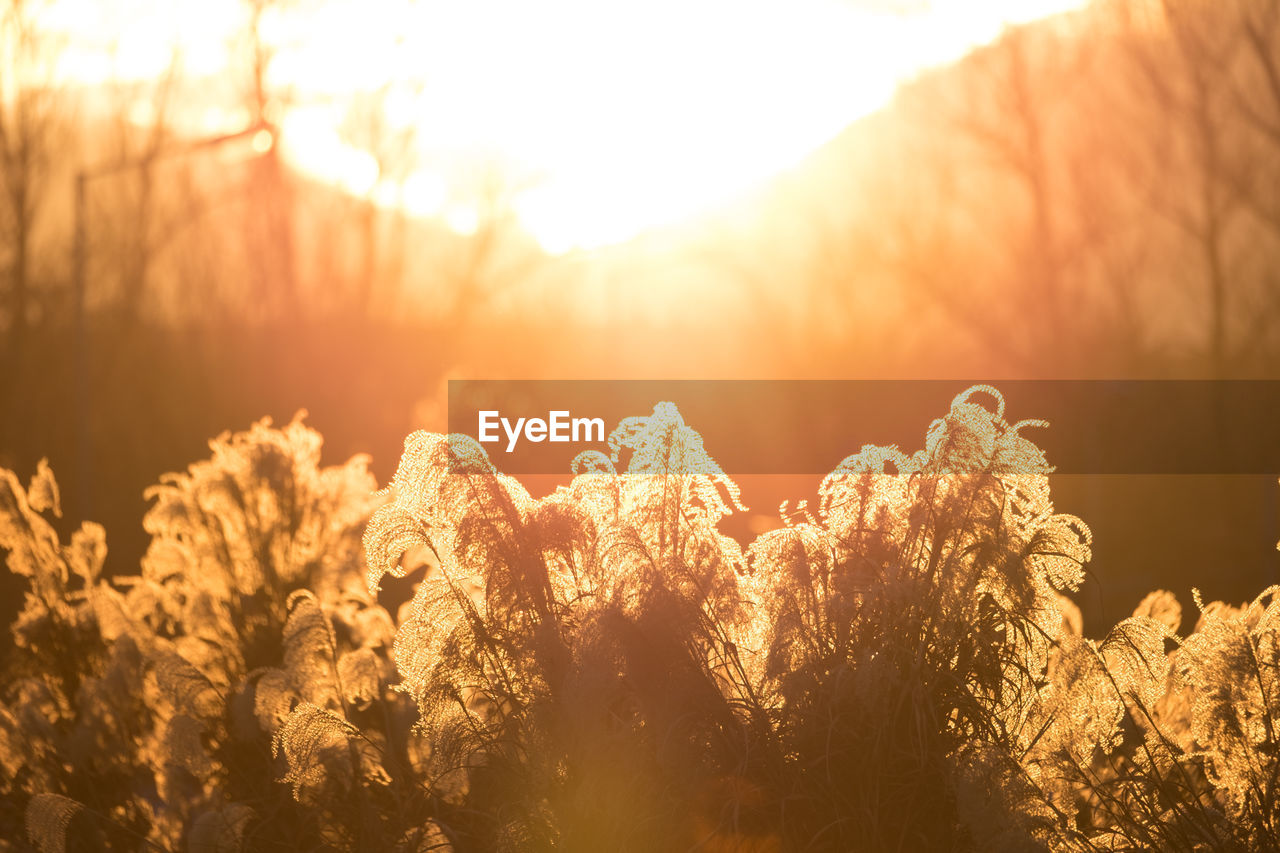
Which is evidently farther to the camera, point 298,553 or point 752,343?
point 752,343

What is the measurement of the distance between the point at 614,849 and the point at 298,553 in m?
3.17

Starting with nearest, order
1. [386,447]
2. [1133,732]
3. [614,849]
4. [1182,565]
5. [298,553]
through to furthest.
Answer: [614,849], [1133,732], [298,553], [1182,565], [386,447]

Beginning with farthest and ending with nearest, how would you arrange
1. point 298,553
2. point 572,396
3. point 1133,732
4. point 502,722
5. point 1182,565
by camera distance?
1. point 572,396
2. point 1182,565
3. point 298,553
4. point 1133,732
5. point 502,722

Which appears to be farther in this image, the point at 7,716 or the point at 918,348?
the point at 918,348

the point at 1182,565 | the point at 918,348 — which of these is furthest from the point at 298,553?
the point at 918,348

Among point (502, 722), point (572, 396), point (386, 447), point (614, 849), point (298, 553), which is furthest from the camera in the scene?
point (572, 396)

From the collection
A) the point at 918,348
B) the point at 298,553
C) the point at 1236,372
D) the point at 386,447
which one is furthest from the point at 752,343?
the point at 298,553

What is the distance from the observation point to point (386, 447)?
74.2 ft

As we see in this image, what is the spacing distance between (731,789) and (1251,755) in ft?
5.24

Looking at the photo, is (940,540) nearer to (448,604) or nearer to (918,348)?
(448,604)

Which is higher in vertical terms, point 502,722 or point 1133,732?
point 502,722

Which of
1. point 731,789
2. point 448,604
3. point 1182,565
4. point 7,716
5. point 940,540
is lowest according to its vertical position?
point 1182,565

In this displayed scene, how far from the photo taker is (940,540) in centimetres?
370

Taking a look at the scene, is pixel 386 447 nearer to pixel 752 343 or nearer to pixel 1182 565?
pixel 752 343
